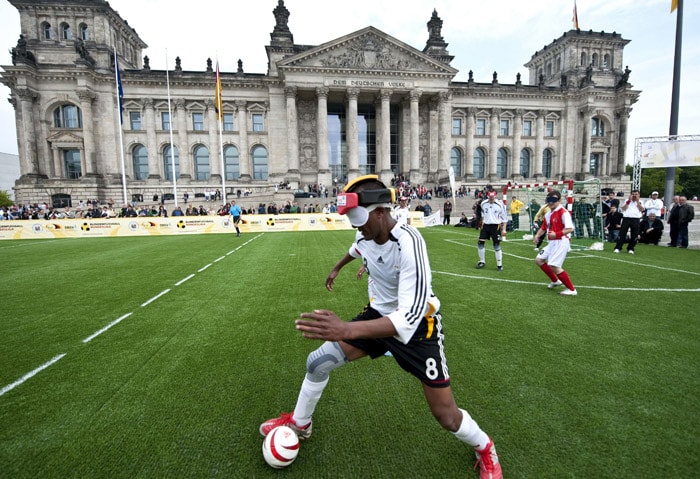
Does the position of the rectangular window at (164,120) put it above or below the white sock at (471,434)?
above

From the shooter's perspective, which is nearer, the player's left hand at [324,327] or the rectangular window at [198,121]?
the player's left hand at [324,327]

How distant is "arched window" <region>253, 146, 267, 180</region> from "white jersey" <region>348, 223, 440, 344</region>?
160 ft

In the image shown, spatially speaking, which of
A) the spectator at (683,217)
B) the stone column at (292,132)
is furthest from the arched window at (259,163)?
the spectator at (683,217)

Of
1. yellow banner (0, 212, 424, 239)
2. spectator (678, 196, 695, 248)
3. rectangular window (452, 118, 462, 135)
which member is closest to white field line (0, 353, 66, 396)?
spectator (678, 196, 695, 248)

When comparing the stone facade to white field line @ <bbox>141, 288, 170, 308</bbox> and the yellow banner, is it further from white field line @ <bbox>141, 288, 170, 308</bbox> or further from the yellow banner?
white field line @ <bbox>141, 288, 170, 308</bbox>

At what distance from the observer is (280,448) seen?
2.55 metres

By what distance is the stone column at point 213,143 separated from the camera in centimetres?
4622

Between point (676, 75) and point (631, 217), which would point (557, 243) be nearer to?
point (631, 217)

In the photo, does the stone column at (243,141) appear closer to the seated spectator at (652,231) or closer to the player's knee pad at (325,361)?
the seated spectator at (652,231)

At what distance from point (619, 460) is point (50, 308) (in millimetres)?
8392

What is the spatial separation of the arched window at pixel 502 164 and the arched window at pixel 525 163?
2.36 metres

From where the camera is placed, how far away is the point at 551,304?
6.54 meters

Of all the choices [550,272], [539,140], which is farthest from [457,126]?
[550,272]

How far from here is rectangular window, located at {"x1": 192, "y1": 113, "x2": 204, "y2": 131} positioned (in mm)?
46625
